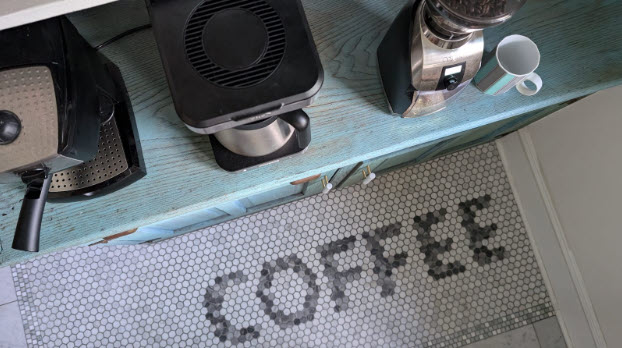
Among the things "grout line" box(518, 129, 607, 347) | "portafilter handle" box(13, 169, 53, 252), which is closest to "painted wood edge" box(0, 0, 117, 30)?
"portafilter handle" box(13, 169, 53, 252)

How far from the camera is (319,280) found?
1.58 meters

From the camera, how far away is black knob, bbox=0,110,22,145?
55 cm

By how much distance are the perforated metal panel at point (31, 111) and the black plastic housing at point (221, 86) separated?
168mm

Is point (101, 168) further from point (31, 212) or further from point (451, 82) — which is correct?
point (451, 82)

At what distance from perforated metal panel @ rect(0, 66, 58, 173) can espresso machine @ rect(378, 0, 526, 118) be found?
0.54 m

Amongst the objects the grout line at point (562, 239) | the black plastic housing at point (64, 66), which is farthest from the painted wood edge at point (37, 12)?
the grout line at point (562, 239)

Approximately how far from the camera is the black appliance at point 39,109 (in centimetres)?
57

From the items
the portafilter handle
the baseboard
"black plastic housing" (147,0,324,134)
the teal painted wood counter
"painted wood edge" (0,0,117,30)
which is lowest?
the baseboard

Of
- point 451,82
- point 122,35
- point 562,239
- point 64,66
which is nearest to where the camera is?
point 64,66

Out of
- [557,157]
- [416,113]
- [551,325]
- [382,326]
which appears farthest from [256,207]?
[551,325]

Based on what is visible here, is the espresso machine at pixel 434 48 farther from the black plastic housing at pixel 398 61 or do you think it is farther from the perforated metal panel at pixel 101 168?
the perforated metal panel at pixel 101 168

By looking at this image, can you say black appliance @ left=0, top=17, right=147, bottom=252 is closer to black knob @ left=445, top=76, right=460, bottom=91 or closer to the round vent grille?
the round vent grille

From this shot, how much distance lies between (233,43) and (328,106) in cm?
30

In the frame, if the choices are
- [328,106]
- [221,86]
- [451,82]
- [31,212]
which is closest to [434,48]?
[451,82]
